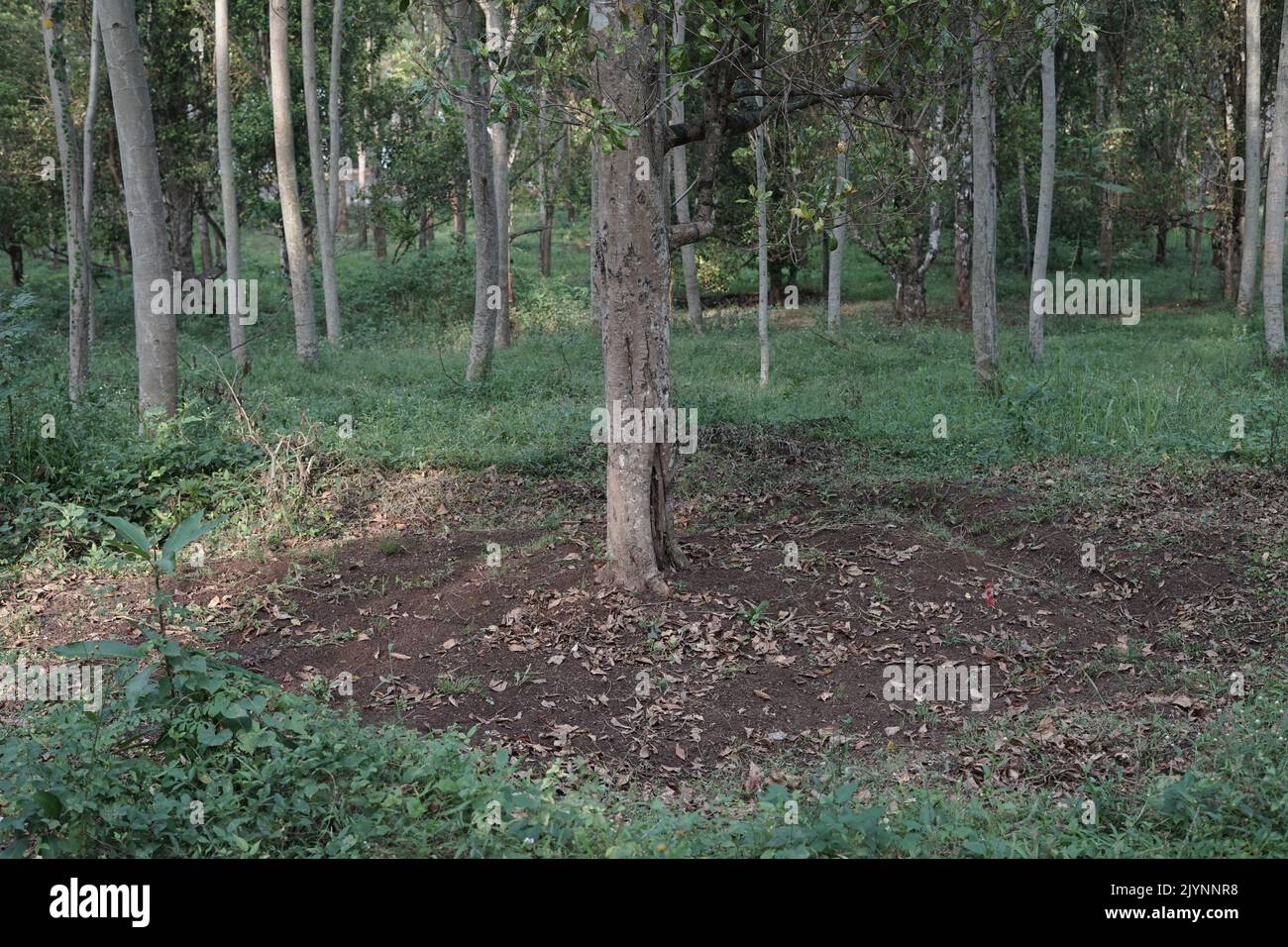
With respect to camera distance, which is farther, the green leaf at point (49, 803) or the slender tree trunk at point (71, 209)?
the slender tree trunk at point (71, 209)

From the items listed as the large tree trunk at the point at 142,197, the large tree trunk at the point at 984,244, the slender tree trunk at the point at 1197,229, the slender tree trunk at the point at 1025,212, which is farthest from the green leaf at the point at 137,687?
the slender tree trunk at the point at 1025,212

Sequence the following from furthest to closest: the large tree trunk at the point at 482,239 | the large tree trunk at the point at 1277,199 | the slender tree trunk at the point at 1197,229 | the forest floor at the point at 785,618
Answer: the slender tree trunk at the point at 1197,229 → the large tree trunk at the point at 1277,199 → the large tree trunk at the point at 482,239 → the forest floor at the point at 785,618

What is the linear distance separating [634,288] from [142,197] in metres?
5.12

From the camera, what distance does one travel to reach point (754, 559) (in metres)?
8.42

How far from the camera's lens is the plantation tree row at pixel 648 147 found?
24.5 feet

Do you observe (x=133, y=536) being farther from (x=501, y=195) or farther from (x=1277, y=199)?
(x=1277, y=199)

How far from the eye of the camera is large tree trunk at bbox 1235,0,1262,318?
18305 millimetres

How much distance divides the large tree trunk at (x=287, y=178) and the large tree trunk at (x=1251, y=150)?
15.9 metres

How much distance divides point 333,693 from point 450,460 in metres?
4.25

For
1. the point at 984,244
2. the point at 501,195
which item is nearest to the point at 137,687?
the point at 984,244

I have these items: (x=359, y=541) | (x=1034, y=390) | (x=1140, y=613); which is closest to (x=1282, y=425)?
(x=1034, y=390)

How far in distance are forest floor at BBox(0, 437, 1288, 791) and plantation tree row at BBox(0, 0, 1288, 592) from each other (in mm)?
920

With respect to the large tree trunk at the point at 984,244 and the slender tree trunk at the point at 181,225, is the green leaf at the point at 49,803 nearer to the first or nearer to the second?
the large tree trunk at the point at 984,244

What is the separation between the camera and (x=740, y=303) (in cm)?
2566
